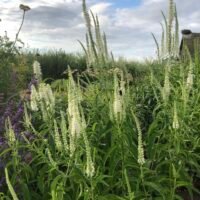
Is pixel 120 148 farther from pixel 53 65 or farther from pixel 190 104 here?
pixel 53 65

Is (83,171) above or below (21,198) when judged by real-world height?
above

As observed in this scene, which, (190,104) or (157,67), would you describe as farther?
(157,67)

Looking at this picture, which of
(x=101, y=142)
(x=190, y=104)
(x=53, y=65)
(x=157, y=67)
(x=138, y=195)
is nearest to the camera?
(x=138, y=195)

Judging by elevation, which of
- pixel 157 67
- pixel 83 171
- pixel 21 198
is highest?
pixel 157 67

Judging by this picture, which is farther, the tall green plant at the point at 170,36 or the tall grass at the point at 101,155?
the tall green plant at the point at 170,36

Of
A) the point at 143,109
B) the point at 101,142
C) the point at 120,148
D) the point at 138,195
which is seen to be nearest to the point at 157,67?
the point at 143,109

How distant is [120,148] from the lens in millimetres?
4281

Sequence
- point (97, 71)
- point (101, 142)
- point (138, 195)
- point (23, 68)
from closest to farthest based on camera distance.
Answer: point (138, 195) < point (101, 142) < point (97, 71) < point (23, 68)

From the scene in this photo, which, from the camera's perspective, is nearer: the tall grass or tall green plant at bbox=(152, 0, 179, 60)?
the tall grass

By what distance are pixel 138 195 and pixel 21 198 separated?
1072 mm

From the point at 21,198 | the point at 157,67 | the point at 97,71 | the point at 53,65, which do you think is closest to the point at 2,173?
the point at 21,198

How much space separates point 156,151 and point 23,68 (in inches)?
364

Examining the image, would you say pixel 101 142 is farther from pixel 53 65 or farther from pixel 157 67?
pixel 53 65

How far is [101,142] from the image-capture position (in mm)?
4875
